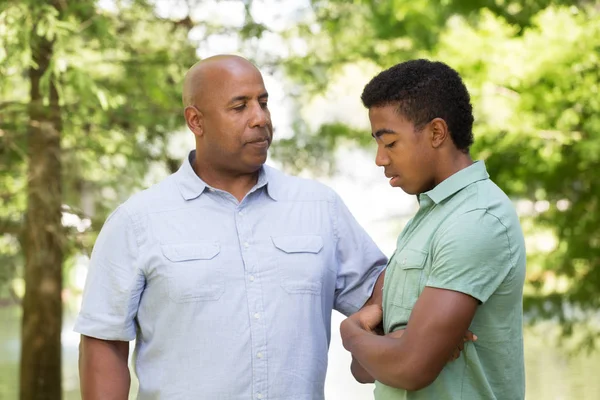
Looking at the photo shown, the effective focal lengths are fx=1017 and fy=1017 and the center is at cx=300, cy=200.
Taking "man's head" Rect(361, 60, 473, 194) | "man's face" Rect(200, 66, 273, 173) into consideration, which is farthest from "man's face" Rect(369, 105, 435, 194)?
"man's face" Rect(200, 66, 273, 173)

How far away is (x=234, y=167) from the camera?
123 inches

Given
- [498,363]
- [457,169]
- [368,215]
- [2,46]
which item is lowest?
[498,363]

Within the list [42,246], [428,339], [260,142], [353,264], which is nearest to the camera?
[428,339]

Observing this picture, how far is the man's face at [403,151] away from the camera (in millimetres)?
2527

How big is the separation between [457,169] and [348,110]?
31.6 m

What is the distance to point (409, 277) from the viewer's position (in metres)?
2.51

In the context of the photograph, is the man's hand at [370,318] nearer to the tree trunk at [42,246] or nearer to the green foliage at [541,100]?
the green foliage at [541,100]

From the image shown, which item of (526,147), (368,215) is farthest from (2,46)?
(368,215)

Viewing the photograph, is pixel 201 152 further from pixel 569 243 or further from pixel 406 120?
pixel 569 243

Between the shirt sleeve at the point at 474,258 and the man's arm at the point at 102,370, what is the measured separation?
1.12 metres

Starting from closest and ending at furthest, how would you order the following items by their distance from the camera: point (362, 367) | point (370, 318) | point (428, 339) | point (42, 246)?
1. point (428, 339)
2. point (370, 318)
3. point (362, 367)
4. point (42, 246)

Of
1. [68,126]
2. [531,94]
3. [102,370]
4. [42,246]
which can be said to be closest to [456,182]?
[102,370]

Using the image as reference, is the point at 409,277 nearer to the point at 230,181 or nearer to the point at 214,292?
the point at 214,292

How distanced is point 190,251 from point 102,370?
44cm
